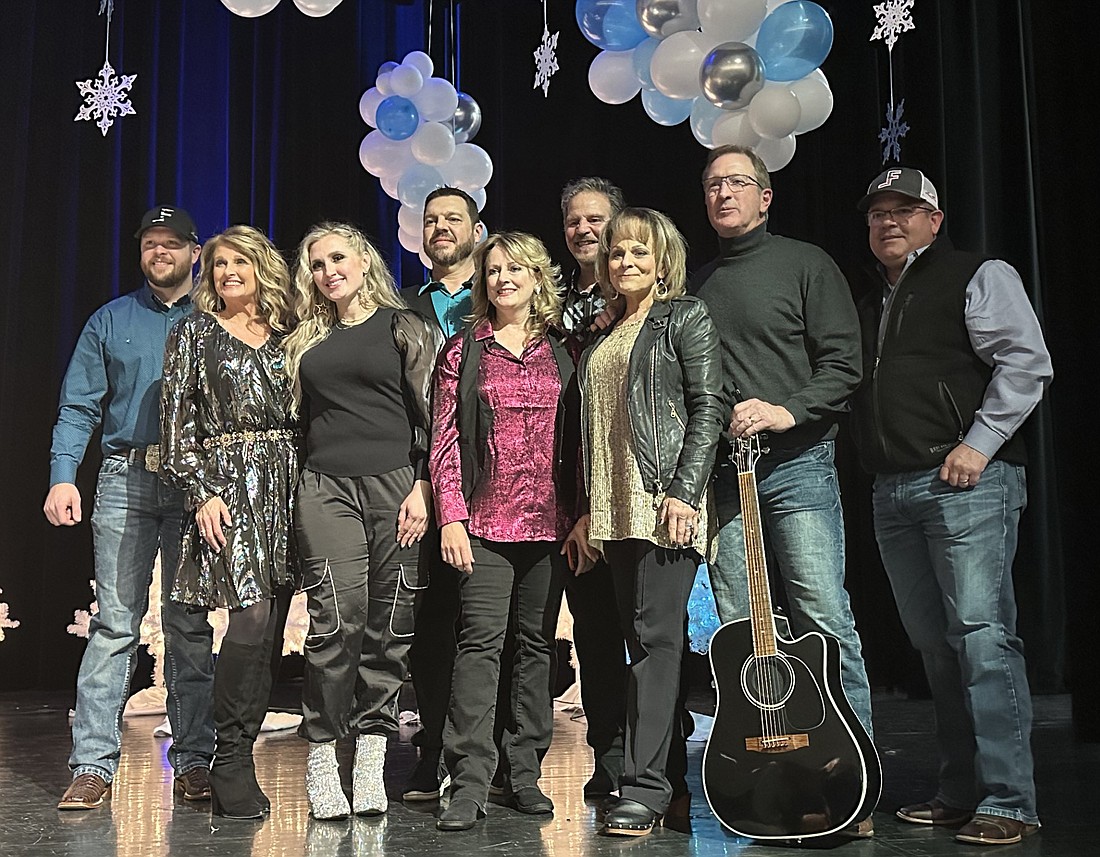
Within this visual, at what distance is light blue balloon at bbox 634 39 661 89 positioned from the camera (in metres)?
4.38

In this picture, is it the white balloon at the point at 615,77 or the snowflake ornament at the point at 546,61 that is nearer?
the white balloon at the point at 615,77

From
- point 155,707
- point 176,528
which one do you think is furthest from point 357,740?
point 155,707

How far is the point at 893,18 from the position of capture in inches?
184

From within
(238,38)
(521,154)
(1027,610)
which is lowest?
(1027,610)

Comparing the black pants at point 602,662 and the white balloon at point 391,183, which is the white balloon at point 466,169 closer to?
the white balloon at point 391,183

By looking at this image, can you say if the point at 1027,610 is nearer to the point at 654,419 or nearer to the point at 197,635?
the point at 654,419

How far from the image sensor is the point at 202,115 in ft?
18.6

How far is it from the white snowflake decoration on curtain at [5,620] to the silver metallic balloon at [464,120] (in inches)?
112

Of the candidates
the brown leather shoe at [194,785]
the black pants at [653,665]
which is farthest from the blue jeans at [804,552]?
the brown leather shoe at [194,785]

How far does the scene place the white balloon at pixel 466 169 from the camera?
489cm

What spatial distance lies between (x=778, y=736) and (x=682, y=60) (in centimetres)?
243

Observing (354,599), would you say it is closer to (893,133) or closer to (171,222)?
(171,222)

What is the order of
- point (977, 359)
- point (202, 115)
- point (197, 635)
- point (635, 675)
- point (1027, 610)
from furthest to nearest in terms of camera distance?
point (202, 115) → point (1027, 610) → point (197, 635) → point (977, 359) → point (635, 675)

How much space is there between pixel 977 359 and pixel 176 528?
2038mm
